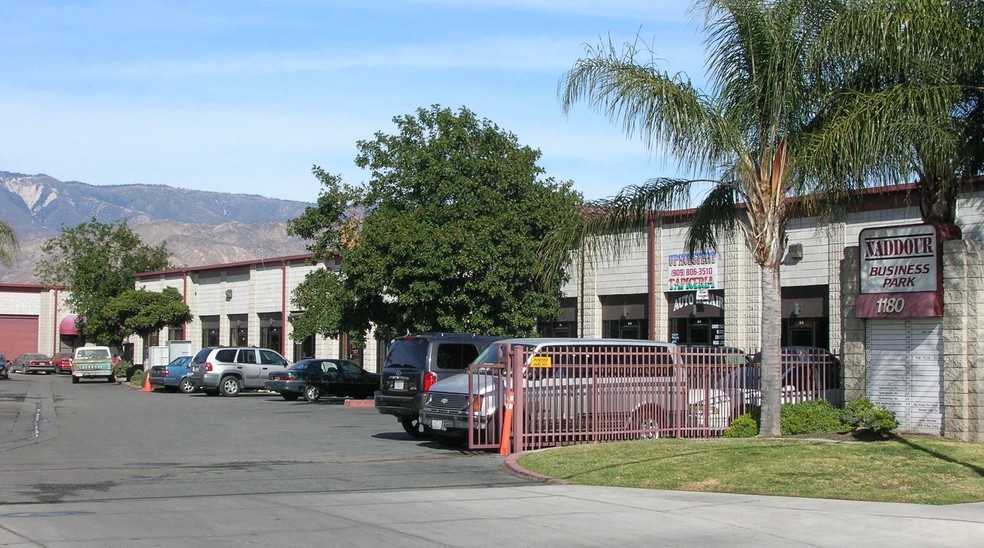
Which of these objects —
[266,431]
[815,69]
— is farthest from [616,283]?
[815,69]

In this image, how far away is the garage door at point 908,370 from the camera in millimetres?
18156

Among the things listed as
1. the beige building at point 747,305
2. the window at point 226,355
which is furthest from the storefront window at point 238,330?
the window at point 226,355

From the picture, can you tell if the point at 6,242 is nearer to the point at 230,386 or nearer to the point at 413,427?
the point at 230,386

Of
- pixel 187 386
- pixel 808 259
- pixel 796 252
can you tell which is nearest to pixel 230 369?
pixel 187 386

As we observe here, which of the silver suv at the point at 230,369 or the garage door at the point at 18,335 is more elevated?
the garage door at the point at 18,335

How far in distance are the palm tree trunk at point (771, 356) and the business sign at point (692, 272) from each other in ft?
42.1

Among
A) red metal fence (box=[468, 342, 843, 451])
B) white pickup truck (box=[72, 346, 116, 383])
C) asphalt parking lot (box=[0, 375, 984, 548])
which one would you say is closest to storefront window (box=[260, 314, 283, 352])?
white pickup truck (box=[72, 346, 116, 383])

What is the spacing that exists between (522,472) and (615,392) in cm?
386

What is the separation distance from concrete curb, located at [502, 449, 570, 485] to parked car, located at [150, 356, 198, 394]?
92.5ft

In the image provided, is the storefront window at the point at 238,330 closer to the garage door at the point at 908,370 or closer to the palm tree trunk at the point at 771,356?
the palm tree trunk at the point at 771,356

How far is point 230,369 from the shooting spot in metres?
39.2

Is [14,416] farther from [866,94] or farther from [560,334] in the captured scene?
[866,94]

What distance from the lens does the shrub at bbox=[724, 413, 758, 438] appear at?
62.4 ft

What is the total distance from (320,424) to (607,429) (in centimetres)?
909
